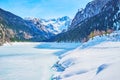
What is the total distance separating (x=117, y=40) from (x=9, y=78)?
3673 cm

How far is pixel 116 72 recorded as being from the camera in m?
24.4

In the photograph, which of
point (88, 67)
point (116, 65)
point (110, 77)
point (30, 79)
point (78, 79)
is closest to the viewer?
point (110, 77)

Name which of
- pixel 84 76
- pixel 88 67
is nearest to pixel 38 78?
pixel 88 67

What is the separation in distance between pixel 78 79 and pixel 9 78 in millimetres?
13128

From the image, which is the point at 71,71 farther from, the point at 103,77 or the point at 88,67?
the point at 103,77

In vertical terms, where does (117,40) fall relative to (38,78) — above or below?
above

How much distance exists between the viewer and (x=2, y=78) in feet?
129

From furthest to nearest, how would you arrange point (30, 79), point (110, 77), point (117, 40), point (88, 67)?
point (117, 40) → point (30, 79) → point (88, 67) → point (110, 77)

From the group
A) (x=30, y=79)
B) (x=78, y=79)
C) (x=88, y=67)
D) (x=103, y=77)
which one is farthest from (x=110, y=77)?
(x=30, y=79)

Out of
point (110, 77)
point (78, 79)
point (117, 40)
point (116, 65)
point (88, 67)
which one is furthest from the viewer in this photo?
point (117, 40)

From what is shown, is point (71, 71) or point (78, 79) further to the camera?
point (71, 71)

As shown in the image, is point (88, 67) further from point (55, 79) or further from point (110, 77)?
point (110, 77)

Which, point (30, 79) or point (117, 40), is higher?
point (117, 40)

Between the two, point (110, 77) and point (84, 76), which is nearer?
point (110, 77)
